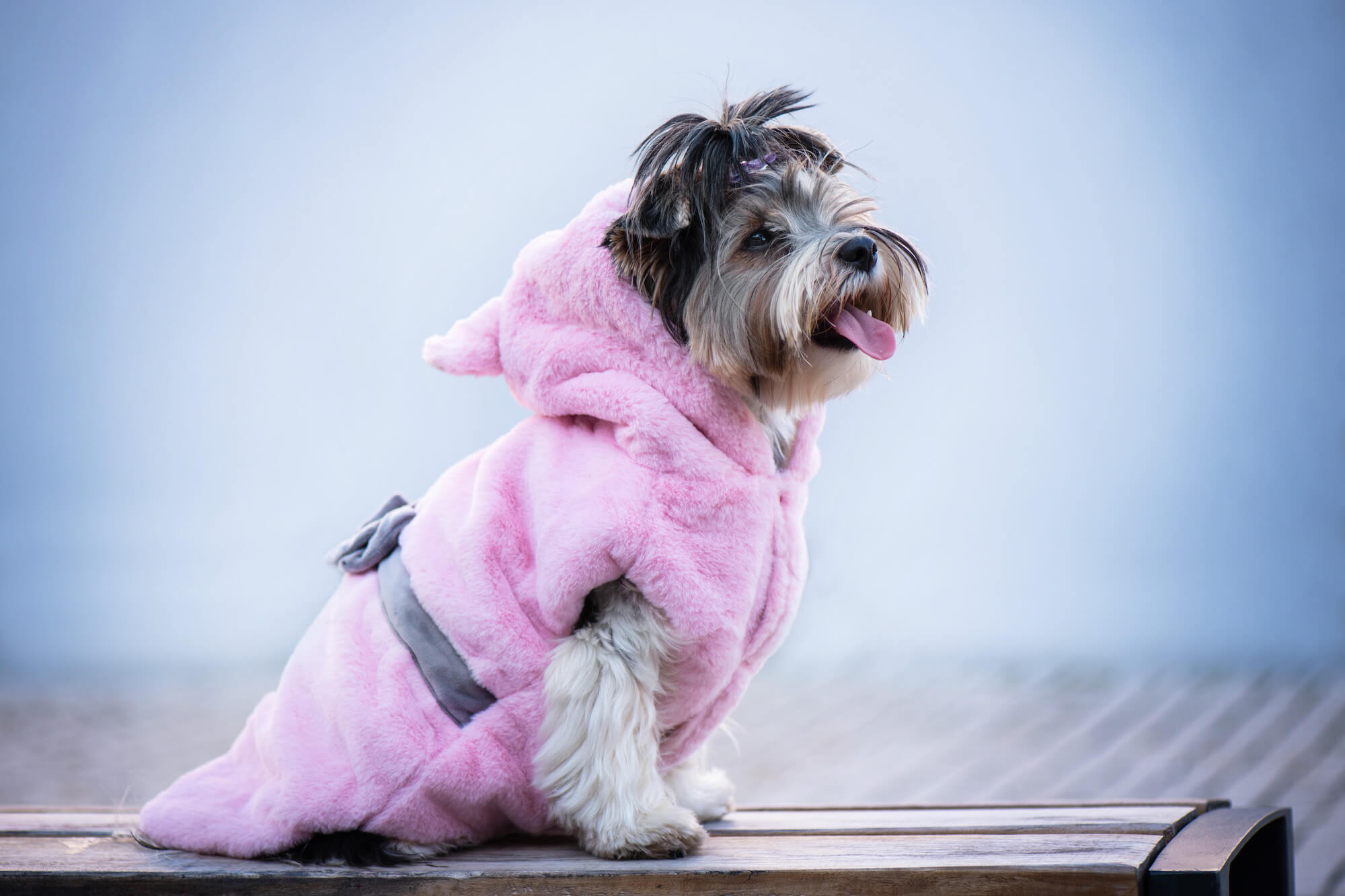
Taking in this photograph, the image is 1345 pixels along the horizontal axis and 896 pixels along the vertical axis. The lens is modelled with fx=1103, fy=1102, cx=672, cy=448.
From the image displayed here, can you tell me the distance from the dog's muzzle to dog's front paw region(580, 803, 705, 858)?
382 millimetres

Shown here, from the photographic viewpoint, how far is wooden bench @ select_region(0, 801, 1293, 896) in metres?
2.08

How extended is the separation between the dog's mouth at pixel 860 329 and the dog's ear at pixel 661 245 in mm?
320

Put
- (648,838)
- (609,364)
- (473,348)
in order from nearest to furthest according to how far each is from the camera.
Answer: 1. (648,838)
2. (609,364)
3. (473,348)

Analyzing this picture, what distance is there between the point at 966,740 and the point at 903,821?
3996mm

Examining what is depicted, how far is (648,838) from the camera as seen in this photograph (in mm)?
2311

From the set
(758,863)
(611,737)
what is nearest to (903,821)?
(758,863)

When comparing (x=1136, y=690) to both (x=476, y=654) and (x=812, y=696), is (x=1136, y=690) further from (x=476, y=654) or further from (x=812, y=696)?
(x=476, y=654)

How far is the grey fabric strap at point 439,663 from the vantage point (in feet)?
7.78

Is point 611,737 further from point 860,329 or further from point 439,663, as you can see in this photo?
point 860,329

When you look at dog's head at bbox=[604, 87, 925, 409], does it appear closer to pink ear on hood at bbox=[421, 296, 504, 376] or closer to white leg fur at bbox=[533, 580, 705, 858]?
pink ear on hood at bbox=[421, 296, 504, 376]

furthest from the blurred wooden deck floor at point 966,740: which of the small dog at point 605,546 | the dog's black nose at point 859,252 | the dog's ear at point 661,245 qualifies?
the dog's black nose at point 859,252

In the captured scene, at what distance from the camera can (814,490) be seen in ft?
29.6

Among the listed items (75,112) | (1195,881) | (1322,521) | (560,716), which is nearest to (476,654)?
(560,716)

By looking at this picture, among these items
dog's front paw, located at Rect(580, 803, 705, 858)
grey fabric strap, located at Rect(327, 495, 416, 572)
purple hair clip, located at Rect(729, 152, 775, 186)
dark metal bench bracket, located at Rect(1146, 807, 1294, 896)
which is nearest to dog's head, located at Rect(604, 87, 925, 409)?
purple hair clip, located at Rect(729, 152, 775, 186)
